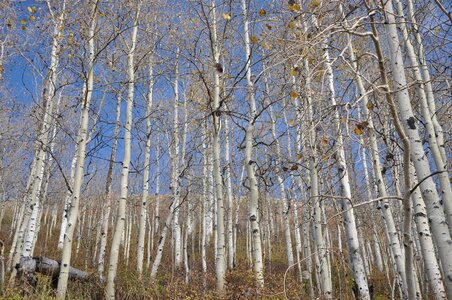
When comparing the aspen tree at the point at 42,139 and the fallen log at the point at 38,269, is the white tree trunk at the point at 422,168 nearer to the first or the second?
the aspen tree at the point at 42,139

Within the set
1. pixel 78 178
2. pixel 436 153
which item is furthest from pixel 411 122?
pixel 78 178

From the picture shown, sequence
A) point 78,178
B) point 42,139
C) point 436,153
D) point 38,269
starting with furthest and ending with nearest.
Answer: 1. point 38,269
2. point 42,139
3. point 78,178
4. point 436,153

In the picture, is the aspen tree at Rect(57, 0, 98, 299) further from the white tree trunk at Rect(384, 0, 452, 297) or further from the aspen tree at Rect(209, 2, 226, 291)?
the white tree trunk at Rect(384, 0, 452, 297)

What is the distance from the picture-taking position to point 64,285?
5574 mm

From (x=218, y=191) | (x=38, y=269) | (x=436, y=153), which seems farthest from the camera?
(x=38, y=269)

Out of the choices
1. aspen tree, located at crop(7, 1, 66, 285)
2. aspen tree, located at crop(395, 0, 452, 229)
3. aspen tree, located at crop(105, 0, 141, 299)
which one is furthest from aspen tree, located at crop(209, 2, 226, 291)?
aspen tree, located at crop(7, 1, 66, 285)

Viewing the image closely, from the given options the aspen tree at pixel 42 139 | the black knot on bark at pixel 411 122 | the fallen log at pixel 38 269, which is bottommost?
the fallen log at pixel 38 269

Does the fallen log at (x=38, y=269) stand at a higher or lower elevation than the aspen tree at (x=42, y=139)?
lower

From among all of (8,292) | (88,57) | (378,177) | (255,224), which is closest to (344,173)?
(378,177)

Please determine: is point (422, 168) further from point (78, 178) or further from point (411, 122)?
point (78, 178)

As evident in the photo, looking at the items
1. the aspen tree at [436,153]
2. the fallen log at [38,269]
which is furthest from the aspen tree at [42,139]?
the aspen tree at [436,153]

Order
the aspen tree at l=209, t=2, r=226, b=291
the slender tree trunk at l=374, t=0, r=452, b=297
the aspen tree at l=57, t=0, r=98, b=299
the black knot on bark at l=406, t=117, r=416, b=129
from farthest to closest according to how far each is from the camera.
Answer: the aspen tree at l=209, t=2, r=226, b=291
the aspen tree at l=57, t=0, r=98, b=299
the black knot on bark at l=406, t=117, r=416, b=129
the slender tree trunk at l=374, t=0, r=452, b=297

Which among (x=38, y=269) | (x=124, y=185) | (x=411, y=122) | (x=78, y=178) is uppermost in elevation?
(x=124, y=185)

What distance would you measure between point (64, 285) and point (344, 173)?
5.34 metres
